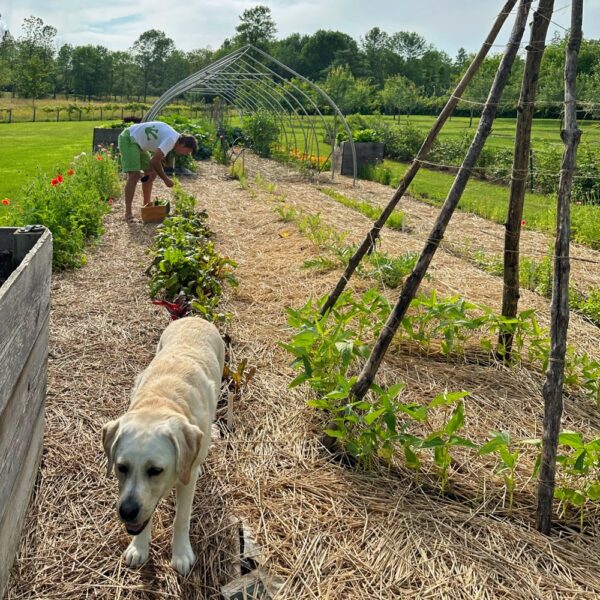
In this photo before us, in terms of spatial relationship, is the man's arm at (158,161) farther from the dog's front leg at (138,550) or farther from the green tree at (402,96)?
the green tree at (402,96)

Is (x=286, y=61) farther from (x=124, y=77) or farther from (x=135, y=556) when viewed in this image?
(x=135, y=556)

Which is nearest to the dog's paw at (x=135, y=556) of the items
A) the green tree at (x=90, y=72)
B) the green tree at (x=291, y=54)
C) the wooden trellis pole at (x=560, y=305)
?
the wooden trellis pole at (x=560, y=305)

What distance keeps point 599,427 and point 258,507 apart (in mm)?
2381

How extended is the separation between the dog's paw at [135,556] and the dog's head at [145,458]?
15.4 inches

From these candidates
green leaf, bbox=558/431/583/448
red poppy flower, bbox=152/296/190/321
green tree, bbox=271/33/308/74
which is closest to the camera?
green leaf, bbox=558/431/583/448

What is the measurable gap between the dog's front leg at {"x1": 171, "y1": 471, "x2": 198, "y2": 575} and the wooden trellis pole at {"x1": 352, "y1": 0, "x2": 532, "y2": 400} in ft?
3.97

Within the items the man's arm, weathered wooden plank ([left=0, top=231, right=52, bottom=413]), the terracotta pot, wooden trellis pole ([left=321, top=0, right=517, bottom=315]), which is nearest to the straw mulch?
wooden trellis pole ([left=321, top=0, right=517, bottom=315])

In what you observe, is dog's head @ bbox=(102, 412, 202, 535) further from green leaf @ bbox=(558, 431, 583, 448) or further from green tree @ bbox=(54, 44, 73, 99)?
green tree @ bbox=(54, 44, 73, 99)

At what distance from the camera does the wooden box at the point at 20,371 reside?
2041 mm

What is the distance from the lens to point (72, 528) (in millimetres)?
2650

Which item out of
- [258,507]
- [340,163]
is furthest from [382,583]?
[340,163]

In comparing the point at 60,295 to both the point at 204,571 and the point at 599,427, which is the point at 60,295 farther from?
the point at 599,427

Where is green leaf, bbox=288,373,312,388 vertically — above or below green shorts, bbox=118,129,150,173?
below

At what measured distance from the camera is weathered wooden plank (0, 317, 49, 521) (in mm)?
2031
